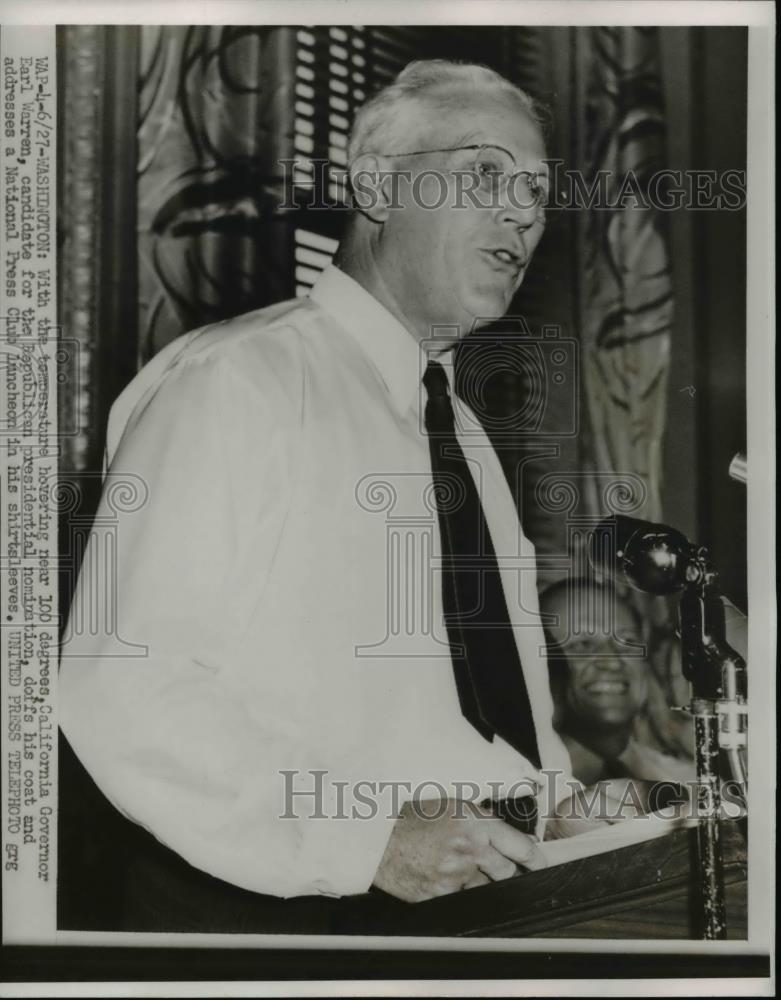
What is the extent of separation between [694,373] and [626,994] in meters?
0.69

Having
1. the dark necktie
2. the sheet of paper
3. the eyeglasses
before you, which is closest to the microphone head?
the dark necktie

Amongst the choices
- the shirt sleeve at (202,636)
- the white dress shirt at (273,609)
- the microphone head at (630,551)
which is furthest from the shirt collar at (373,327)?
the microphone head at (630,551)

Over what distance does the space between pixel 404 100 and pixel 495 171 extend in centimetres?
12

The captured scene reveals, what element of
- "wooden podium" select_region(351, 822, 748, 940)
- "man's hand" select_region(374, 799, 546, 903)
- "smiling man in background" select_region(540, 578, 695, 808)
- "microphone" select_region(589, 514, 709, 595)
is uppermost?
"microphone" select_region(589, 514, 709, 595)

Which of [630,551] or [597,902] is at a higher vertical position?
[630,551]

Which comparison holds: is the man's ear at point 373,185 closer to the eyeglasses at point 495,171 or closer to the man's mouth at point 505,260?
the eyeglasses at point 495,171

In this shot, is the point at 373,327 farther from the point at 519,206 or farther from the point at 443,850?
the point at 443,850

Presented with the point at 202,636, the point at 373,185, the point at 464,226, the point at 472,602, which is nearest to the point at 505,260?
the point at 464,226

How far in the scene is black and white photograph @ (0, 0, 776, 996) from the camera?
1.02 m

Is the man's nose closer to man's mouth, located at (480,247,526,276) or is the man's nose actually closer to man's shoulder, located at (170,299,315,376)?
man's mouth, located at (480,247,526,276)

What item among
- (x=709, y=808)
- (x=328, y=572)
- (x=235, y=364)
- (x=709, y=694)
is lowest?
(x=709, y=808)

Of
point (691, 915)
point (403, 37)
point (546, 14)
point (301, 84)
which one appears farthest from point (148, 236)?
point (691, 915)

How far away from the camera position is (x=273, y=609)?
39.6 inches

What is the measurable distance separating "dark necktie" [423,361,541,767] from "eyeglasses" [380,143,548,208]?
0.20 m
